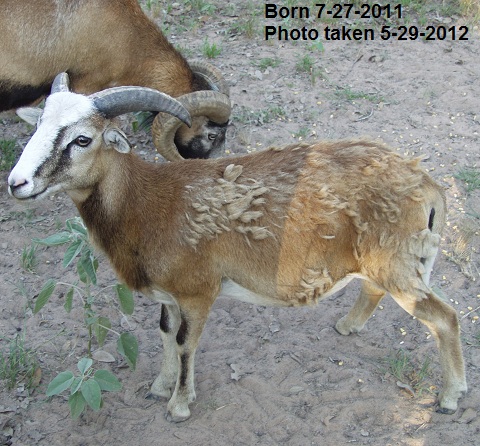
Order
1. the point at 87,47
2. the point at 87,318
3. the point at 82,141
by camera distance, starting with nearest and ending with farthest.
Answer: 1. the point at 82,141
2. the point at 87,318
3. the point at 87,47

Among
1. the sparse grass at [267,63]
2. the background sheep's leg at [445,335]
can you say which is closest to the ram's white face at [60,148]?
the background sheep's leg at [445,335]

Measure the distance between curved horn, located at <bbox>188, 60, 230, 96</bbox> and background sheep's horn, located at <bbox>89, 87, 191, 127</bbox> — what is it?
2.96 meters

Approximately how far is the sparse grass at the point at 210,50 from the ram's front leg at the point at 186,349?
538cm

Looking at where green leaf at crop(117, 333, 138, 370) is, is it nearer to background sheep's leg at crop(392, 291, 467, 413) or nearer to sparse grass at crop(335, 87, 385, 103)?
background sheep's leg at crop(392, 291, 467, 413)

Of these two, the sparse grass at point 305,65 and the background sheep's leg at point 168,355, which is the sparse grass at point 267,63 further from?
the background sheep's leg at point 168,355

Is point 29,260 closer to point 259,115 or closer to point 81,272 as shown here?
point 81,272

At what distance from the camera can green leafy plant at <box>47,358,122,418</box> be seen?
490 centimetres

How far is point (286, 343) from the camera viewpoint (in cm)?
623

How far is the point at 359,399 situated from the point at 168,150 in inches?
128

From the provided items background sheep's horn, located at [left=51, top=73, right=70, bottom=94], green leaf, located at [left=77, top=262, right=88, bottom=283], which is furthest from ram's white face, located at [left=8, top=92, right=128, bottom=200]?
green leaf, located at [left=77, top=262, right=88, bottom=283]

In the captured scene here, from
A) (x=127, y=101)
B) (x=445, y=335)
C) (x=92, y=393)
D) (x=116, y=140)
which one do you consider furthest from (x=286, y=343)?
(x=127, y=101)

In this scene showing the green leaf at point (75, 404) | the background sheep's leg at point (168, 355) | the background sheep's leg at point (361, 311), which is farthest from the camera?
the background sheep's leg at point (361, 311)

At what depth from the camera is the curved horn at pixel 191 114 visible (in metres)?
7.16

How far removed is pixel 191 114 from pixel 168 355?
2692 millimetres
